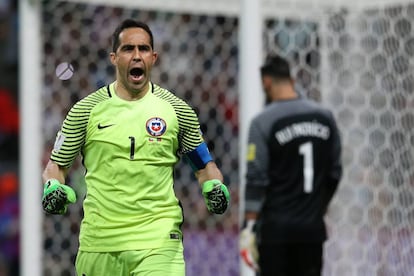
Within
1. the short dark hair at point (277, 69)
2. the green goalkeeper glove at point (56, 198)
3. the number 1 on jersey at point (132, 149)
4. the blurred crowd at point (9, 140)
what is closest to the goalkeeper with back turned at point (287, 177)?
the short dark hair at point (277, 69)

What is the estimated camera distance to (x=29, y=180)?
7434 millimetres

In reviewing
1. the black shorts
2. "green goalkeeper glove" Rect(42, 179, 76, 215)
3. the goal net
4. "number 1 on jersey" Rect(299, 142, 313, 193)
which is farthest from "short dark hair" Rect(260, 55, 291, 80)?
"green goalkeeper glove" Rect(42, 179, 76, 215)

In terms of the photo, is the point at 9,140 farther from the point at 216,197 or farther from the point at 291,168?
the point at 216,197

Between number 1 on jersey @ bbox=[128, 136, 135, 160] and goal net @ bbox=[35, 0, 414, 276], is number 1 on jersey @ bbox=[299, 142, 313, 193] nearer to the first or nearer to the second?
goal net @ bbox=[35, 0, 414, 276]

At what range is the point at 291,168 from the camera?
6430 millimetres

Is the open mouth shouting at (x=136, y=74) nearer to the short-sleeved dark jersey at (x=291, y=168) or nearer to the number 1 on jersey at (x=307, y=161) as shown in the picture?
the short-sleeved dark jersey at (x=291, y=168)

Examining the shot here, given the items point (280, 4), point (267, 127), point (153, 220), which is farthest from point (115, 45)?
point (280, 4)

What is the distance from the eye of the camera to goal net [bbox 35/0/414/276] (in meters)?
8.06

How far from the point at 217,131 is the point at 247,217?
2.12 meters

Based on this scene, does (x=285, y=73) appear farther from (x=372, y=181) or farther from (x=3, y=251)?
(x=3, y=251)

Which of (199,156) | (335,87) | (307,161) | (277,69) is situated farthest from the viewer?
(335,87)

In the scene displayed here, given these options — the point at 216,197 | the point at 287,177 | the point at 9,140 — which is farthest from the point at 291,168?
the point at 9,140

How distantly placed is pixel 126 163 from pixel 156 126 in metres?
0.20

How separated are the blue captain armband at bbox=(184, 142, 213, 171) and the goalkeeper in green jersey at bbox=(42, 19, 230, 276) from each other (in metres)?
0.12
